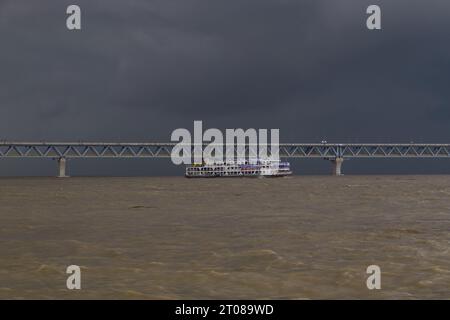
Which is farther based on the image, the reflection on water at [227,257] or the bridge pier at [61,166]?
the bridge pier at [61,166]

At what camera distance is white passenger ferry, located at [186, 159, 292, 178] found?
16050 cm

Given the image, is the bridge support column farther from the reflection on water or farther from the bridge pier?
the reflection on water

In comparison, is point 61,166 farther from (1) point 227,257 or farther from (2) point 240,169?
(1) point 227,257

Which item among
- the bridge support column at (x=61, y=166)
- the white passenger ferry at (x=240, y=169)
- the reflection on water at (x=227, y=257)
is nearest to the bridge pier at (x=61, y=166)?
the bridge support column at (x=61, y=166)

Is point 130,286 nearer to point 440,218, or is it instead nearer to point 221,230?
point 221,230

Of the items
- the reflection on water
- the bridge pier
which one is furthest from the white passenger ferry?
the reflection on water

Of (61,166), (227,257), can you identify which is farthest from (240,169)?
(227,257)

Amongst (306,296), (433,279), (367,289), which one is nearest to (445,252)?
(433,279)

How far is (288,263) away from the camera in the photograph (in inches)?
528

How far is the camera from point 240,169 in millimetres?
162000

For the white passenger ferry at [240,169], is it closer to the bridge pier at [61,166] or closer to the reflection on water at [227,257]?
the bridge pier at [61,166]

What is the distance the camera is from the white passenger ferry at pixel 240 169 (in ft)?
527

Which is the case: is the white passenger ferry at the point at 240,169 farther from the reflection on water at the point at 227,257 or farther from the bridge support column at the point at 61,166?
the reflection on water at the point at 227,257
